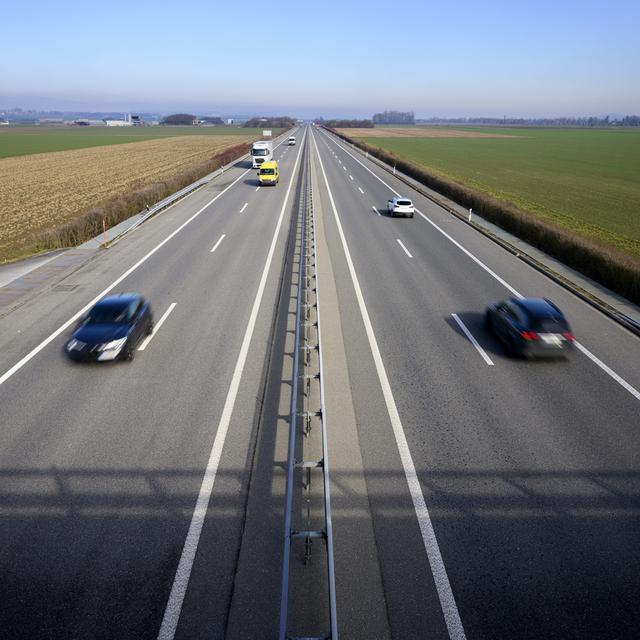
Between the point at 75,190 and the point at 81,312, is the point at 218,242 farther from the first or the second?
the point at 75,190

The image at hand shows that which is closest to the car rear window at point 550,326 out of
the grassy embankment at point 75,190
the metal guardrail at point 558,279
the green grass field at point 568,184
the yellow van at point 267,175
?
the metal guardrail at point 558,279

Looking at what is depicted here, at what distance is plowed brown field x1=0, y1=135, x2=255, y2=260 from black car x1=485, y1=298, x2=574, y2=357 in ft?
75.4

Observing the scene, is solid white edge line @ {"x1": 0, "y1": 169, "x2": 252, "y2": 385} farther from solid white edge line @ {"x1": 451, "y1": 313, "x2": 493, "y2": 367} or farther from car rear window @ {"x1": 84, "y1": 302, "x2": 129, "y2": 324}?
solid white edge line @ {"x1": 451, "y1": 313, "x2": 493, "y2": 367}

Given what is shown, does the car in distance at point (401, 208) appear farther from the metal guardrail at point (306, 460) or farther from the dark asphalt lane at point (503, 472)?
the dark asphalt lane at point (503, 472)

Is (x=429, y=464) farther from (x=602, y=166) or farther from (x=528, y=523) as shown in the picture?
(x=602, y=166)

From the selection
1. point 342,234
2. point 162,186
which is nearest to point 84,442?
point 342,234

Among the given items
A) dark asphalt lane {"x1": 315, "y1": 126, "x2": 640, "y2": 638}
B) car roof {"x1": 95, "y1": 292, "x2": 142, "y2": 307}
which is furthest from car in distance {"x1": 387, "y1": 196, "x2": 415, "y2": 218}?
car roof {"x1": 95, "y1": 292, "x2": 142, "y2": 307}

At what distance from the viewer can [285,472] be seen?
9055mm

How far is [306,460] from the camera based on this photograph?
369 inches

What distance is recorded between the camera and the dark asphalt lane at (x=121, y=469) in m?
6.52

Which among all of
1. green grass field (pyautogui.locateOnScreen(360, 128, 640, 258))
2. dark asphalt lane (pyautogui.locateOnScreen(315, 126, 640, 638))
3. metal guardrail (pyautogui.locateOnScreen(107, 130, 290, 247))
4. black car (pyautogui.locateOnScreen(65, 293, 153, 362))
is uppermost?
black car (pyautogui.locateOnScreen(65, 293, 153, 362))

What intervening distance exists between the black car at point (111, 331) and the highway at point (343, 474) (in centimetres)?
51

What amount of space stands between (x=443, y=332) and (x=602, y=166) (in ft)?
228

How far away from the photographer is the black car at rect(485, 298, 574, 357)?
1305 cm
